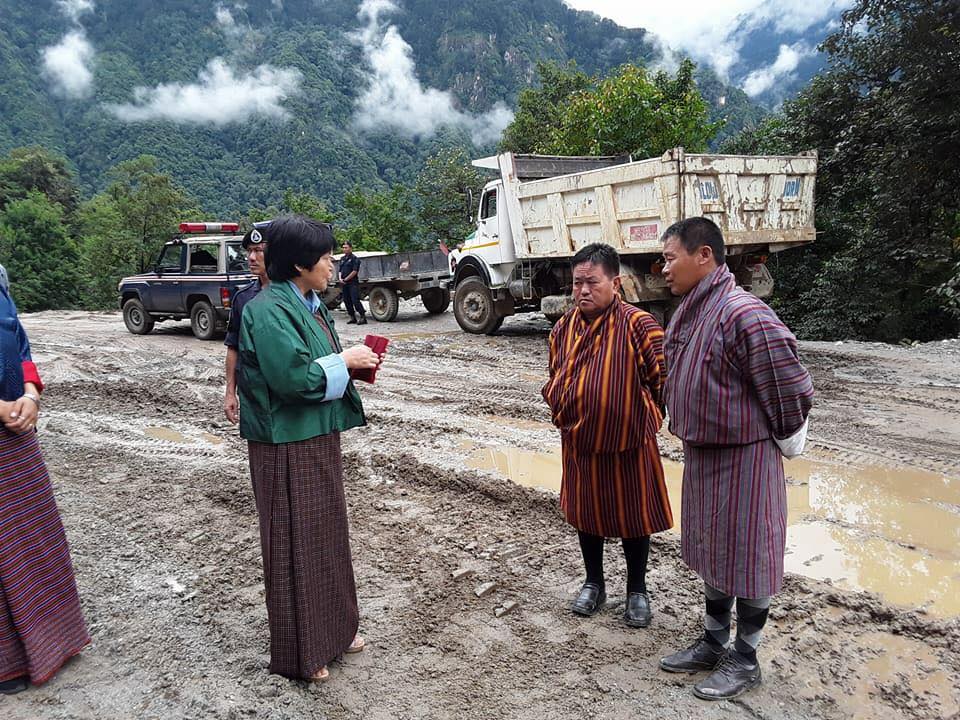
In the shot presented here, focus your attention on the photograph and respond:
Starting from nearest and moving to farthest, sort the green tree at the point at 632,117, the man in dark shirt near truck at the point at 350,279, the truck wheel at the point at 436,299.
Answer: the man in dark shirt near truck at the point at 350,279, the green tree at the point at 632,117, the truck wheel at the point at 436,299

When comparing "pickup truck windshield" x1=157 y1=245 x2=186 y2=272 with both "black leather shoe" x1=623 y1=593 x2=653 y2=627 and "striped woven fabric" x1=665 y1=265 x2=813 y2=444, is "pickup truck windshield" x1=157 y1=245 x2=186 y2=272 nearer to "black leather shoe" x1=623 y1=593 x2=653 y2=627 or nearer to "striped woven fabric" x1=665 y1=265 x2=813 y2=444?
"black leather shoe" x1=623 y1=593 x2=653 y2=627

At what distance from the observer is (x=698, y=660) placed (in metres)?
2.74

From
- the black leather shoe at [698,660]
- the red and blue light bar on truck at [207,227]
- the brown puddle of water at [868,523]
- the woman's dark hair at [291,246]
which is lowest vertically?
the brown puddle of water at [868,523]

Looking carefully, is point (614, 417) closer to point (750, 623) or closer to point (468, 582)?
point (750, 623)

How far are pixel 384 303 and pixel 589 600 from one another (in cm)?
1204

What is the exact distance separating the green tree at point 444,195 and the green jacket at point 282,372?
909 inches

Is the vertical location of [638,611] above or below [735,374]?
below

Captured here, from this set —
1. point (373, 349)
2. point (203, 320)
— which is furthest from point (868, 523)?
point (203, 320)

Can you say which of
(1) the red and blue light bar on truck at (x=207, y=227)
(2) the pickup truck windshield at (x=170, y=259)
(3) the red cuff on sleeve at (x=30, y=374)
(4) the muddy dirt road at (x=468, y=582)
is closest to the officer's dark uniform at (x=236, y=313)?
(3) the red cuff on sleeve at (x=30, y=374)

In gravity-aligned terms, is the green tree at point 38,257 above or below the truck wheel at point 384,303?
above

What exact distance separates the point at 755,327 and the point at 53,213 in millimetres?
35585

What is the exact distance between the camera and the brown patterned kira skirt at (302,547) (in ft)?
8.25

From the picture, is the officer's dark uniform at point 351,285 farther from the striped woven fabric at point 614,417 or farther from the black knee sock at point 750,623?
the black knee sock at point 750,623

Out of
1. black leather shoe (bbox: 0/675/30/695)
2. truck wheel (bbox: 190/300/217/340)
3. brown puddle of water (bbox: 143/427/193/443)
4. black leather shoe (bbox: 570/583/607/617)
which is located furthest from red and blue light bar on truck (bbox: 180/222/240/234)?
black leather shoe (bbox: 570/583/607/617)
